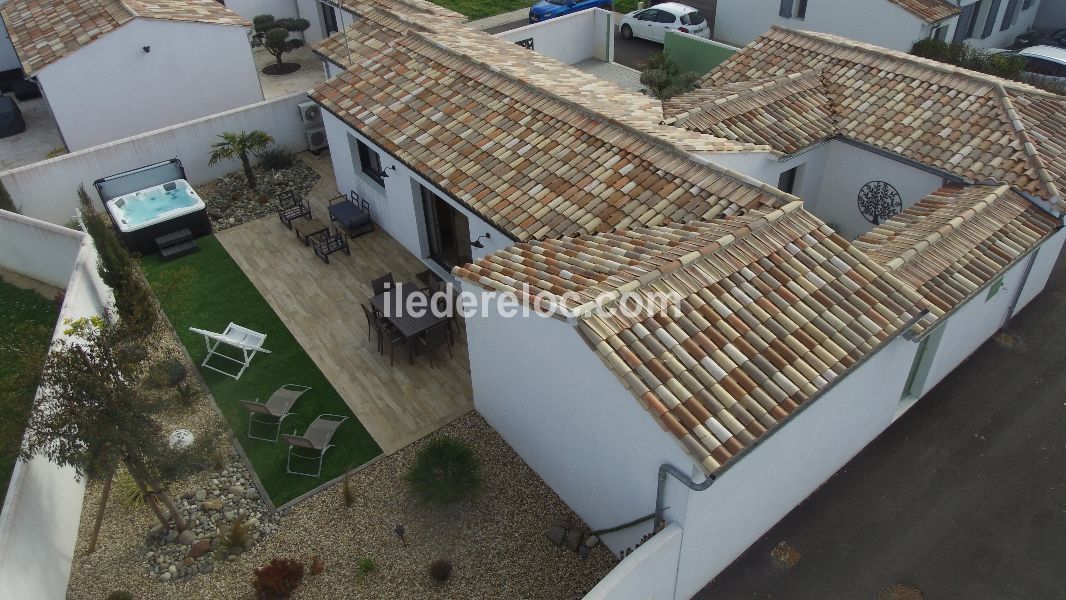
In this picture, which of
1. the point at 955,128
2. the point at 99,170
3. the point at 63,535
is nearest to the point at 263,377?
the point at 63,535

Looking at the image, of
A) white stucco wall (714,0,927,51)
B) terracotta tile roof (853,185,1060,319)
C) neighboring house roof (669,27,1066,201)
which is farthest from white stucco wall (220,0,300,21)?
terracotta tile roof (853,185,1060,319)

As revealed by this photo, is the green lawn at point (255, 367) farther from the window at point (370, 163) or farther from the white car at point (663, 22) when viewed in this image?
the white car at point (663, 22)

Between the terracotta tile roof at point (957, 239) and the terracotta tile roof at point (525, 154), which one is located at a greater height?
the terracotta tile roof at point (525, 154)

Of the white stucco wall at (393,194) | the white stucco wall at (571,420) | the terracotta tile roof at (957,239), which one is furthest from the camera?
the white stucco wall at (393,194)

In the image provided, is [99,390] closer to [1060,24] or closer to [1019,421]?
[1019,421]

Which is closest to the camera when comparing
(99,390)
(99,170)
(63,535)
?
(99,390)

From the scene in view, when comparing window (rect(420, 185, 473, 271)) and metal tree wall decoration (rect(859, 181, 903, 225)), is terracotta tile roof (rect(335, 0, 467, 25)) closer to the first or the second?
window (rect(420, 185, 473, 271))

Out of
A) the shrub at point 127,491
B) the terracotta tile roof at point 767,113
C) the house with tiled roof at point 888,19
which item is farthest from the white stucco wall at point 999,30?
the shrub at point 127,491
